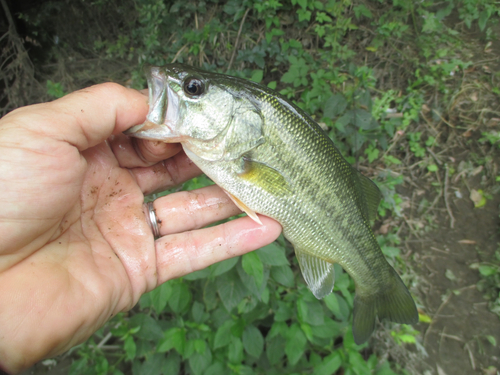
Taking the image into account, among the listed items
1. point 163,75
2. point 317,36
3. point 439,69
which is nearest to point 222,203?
point 163,75

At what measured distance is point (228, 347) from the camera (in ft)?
7.67

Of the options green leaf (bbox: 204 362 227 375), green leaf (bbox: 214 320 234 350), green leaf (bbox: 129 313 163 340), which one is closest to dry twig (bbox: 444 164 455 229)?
green leaf (bbox: 214 320 234 350)

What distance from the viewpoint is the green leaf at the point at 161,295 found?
2.13 metres

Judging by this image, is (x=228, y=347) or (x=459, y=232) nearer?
(x=228, y=347)

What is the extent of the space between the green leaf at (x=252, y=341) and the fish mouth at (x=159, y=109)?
1635 mm

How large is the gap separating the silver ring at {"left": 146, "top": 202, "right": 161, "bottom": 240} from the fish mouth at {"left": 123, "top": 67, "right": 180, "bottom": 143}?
63 cm

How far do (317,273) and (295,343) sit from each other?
1.80ft

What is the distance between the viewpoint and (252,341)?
2.28 meters

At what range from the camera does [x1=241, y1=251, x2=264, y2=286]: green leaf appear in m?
2.01

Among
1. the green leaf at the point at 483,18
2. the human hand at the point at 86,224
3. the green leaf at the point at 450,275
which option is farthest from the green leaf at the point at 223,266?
the green leaf at the point at 483,18

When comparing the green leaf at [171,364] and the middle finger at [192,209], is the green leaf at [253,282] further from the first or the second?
the green leaf at [171,364]

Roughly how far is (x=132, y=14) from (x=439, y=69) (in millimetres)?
5688

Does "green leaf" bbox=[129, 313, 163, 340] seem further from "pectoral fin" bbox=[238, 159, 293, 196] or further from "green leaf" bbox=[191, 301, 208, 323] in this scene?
"pectoral fin" bbox=[238, 159, 293, 196]

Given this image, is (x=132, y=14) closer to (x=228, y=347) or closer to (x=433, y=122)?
(x=433, y=122)
